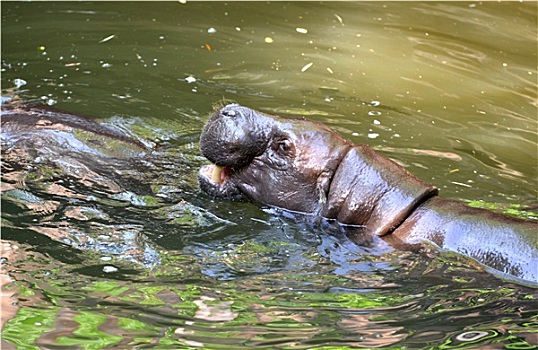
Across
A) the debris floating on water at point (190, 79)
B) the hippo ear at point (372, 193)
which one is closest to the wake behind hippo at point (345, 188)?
the hippo ear at point (372, 193)

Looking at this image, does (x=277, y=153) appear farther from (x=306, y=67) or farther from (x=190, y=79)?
(x=306, y=67)

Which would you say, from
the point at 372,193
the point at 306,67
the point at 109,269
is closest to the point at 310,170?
the point at 372,193

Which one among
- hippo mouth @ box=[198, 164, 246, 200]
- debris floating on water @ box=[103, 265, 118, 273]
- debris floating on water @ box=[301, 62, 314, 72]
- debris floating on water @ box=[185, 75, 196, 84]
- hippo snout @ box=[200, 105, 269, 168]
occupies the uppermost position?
hippo snout @ box=[200, 105, 269, 168]

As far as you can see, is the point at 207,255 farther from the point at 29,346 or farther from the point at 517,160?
the point at 517,160

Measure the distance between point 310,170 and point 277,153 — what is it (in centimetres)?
30

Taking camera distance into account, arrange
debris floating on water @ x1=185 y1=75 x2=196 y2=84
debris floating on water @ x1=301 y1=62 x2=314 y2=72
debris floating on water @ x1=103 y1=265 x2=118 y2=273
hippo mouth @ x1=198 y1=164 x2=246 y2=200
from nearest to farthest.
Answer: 1. debris floating on water @ x1=103 y1=265 x2=118 y2=273
2. hippo mouth @ x1=198 y1=164 x2=246 y2=200
3. debris floating on water @ x1=185 y1=75 x2=196 y2=84
4. debris floating on water @ x1=301 y1=62 x2=314 y2=72

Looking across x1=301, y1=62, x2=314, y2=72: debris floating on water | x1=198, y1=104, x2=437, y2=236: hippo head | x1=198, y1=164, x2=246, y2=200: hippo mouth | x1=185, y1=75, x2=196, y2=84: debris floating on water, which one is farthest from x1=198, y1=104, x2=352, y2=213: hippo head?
x1=301, y1=62, x2=314, y2=72: debris floating on water

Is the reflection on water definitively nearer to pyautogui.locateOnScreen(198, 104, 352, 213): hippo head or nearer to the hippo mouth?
the hippo mouth

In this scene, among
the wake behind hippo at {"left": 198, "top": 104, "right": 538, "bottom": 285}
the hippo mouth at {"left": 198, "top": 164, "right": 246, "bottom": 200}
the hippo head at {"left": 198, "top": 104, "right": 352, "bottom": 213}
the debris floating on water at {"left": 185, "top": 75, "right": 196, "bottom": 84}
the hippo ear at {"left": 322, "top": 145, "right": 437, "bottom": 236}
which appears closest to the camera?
the wake behind hippo at {"left": 198, "top": 104, "right": 538, "bottom": 285}

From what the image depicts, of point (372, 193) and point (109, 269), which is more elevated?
point (372, 193)

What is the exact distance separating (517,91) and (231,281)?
21.3ft

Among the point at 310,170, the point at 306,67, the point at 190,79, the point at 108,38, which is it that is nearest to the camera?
the point at 310,170

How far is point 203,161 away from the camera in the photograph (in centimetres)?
820

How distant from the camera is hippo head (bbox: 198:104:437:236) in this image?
21.2ft
